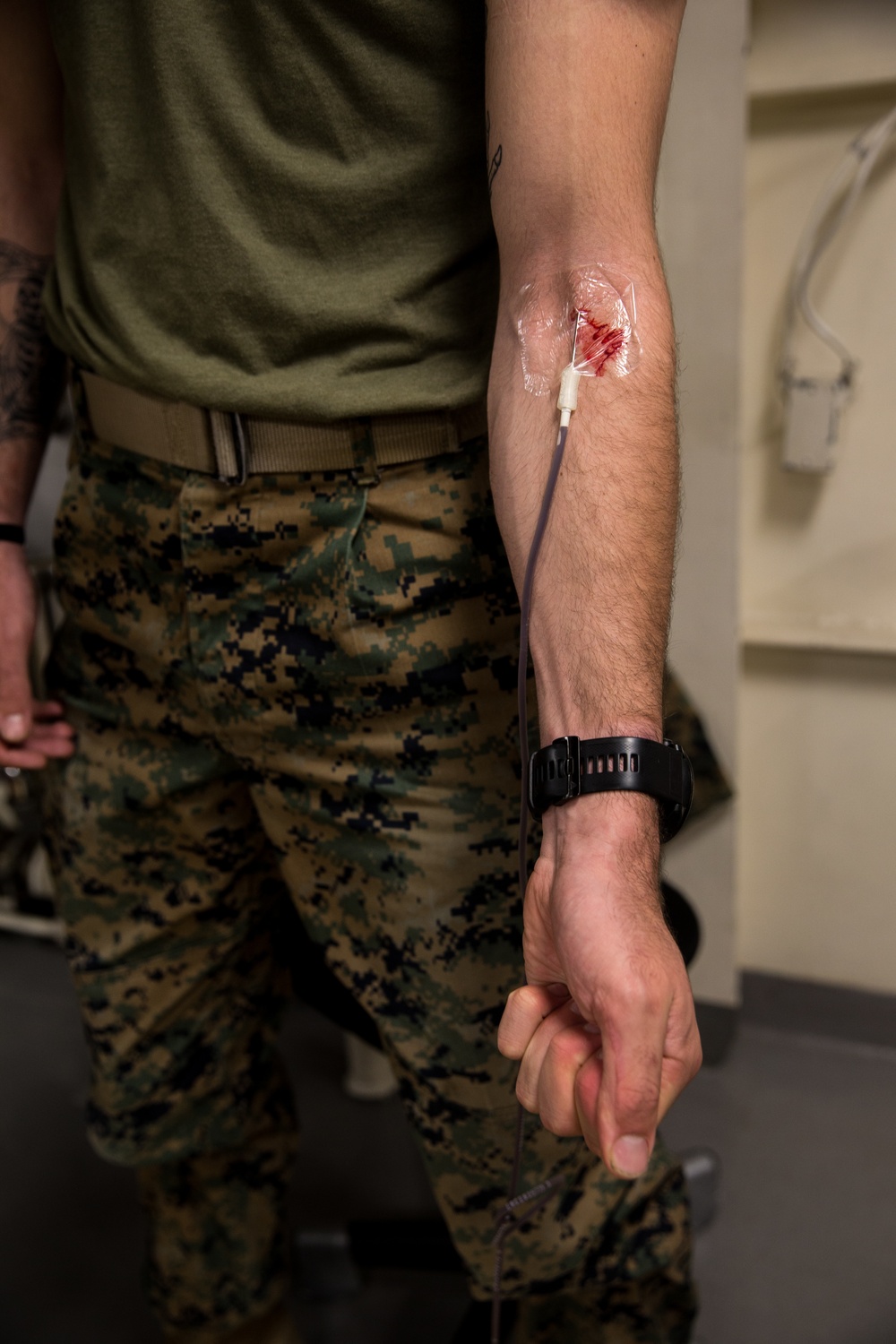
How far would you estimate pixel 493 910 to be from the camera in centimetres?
82

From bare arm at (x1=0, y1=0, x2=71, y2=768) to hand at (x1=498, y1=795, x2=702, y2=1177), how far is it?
581 mm

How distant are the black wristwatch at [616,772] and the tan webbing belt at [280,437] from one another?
272 millimetres

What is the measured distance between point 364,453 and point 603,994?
0.42 metres

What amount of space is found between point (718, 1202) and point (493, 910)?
2.69 ft

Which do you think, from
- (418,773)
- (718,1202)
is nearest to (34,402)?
(418,773)

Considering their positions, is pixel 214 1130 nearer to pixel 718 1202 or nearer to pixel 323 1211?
pixel 323 1211

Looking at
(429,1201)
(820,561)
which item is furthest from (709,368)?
(429,1201)

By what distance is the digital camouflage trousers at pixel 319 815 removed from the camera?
0.79m

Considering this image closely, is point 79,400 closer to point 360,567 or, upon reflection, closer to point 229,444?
point 229,444

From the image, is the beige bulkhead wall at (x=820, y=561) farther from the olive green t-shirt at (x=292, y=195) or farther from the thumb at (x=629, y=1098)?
the thumb at (x=629, y=1098)

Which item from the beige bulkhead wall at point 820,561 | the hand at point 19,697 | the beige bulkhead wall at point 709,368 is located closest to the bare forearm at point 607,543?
the hand at point 19,697

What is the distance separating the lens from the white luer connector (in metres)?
0.63

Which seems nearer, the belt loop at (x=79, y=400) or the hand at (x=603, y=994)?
the hand at (x=603, y=994)

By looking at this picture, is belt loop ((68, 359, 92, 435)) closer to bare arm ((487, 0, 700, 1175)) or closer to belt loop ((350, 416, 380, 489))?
belt loop ((350, 416, 380, 489))
